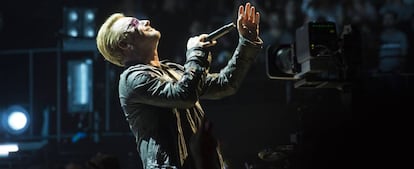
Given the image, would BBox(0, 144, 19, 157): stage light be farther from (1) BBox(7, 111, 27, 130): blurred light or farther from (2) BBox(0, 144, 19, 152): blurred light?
(1) BBox(7, 111, 27, 130): blurred light

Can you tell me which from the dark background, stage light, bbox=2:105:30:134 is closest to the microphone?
the dark background

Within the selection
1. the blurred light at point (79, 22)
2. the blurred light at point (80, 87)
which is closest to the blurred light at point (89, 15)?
the blurred light at point (79, 22)

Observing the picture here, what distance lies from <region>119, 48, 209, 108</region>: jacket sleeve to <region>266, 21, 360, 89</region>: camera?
44.8 inches

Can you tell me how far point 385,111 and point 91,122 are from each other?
89.2 inches

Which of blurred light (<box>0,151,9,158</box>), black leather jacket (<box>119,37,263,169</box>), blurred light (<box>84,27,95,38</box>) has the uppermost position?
blurred light (<box>84,27,95,38</box>)

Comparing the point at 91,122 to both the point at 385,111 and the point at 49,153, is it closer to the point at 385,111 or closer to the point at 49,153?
the point at 49,153

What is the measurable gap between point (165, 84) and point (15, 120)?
3208 mm

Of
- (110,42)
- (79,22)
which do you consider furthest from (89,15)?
(110,42)

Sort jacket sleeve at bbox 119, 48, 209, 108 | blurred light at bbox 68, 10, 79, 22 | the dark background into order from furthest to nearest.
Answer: blurred light at bbox 68, 10, 79, 22, the dark background, jacket sleeve at bbox 119, 48, 209, 108

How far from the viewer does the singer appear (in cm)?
148

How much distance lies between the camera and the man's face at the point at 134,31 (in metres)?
1.61

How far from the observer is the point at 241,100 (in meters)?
4.02

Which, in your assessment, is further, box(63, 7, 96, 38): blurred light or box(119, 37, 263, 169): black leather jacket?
box(63, 7, 96, 38): blurred light

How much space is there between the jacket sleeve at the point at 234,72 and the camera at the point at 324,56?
928 mm
